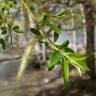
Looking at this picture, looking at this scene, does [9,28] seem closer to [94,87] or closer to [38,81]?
[94,87]

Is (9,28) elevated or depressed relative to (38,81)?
elevated

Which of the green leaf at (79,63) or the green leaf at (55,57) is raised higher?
the green leaf at (55,57)

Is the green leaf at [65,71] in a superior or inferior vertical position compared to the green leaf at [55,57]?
inferior

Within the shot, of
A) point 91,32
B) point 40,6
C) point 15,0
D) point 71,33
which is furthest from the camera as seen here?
point 71,33

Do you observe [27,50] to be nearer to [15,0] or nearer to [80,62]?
[80,62]

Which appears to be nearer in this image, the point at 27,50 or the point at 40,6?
the point at 27,50

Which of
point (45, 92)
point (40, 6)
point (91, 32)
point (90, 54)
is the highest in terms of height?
point (40, 6)

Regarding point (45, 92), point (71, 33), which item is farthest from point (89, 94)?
point (71, 33)

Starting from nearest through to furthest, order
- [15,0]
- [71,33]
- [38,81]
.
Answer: [15,0], [38,81], [71,33]

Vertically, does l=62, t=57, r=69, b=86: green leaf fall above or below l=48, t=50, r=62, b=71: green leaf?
below

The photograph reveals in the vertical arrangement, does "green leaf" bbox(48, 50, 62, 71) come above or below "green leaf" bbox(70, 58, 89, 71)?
above
